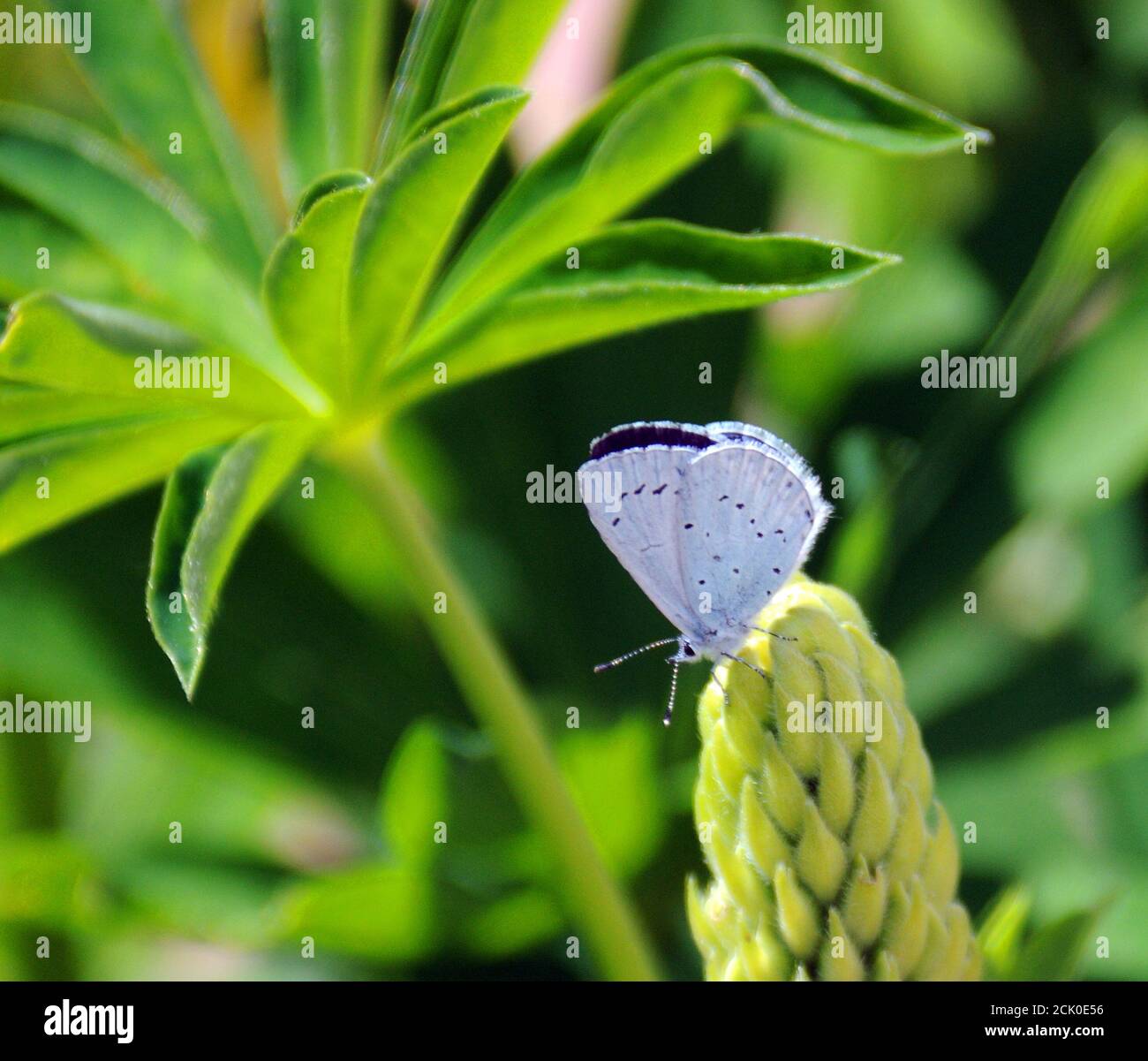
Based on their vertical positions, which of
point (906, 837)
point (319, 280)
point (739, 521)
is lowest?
point (906, 837)

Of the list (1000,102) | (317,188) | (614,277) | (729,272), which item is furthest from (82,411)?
(1000,102)

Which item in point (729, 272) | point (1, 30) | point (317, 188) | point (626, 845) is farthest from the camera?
point (1, 30)

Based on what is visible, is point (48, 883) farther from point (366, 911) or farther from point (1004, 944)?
point (1004, 944)

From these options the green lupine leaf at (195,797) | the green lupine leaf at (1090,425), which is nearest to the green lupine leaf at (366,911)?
the green lupine leaf at (195,797)

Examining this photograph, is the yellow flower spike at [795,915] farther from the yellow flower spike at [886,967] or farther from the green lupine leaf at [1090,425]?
the green lupine leaf at [1090,425]

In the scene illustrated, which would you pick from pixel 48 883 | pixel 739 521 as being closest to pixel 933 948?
pixel 739 521
